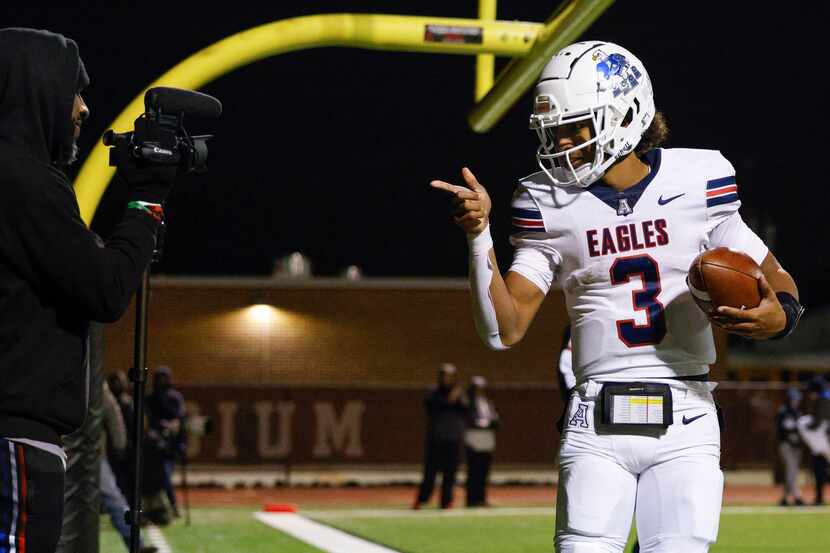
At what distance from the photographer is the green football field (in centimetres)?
1010

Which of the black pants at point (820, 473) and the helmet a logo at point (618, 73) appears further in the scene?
the black pants at point (820, 473)

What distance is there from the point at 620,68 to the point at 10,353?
6.44 ft

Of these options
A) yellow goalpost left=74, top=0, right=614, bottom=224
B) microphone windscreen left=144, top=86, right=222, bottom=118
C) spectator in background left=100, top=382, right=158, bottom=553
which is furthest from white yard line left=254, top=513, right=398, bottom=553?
microphone windscreen left=144, top=86, right=222, bottom=118

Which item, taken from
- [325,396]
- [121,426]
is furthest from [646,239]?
[325,396]

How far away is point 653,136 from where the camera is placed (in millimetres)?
3912

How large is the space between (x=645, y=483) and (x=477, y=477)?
11.4 metres

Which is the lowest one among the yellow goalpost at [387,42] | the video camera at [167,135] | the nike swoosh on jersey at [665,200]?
the nike swoosh on jersey at [665,200]

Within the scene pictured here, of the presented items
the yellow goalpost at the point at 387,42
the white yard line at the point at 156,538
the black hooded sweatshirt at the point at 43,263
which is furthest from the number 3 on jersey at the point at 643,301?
the white yard line at the point at 156,538

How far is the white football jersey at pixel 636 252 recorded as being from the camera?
3572mm

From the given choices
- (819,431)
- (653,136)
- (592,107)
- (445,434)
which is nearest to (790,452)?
(819,431)

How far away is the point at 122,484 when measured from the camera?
35.9ft

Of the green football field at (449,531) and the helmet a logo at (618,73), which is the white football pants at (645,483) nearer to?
the helmet a logo at (618,73)

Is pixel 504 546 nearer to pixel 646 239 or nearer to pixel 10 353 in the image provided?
pixel 646 239

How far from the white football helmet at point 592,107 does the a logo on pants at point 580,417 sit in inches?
25.9
